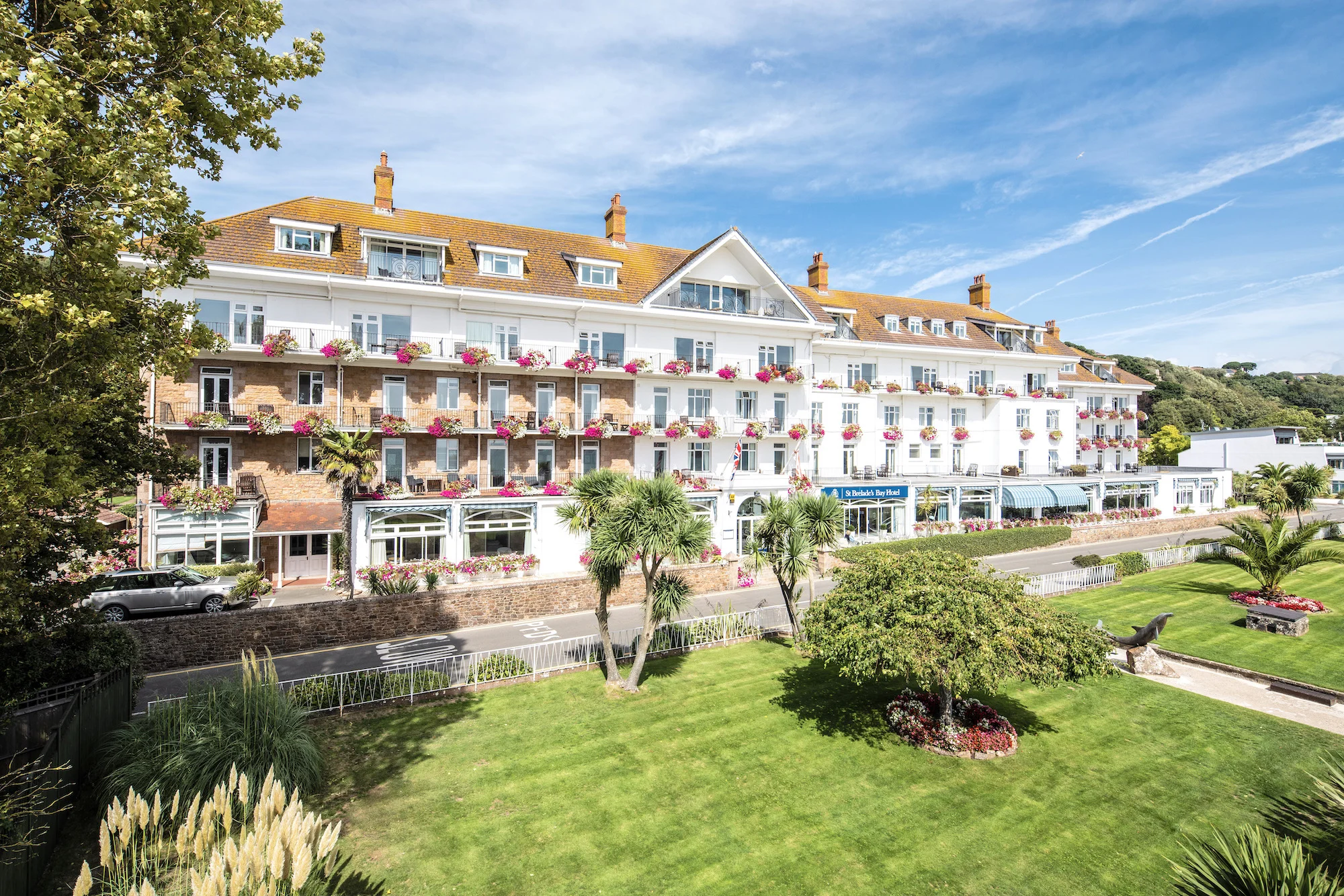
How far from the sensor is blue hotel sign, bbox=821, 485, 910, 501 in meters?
35.6

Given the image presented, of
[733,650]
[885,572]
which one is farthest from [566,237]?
[885,572]

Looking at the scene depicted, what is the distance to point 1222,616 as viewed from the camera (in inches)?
830

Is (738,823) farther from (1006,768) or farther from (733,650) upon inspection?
(733,650)

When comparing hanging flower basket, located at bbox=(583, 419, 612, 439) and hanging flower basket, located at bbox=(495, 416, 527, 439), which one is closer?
hanging flower basket, located at bbox=(495, 416, 527, 439)

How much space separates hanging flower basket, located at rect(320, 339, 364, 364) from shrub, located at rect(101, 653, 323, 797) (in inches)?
676

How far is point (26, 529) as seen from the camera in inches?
275

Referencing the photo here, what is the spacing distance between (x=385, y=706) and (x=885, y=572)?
466 inches

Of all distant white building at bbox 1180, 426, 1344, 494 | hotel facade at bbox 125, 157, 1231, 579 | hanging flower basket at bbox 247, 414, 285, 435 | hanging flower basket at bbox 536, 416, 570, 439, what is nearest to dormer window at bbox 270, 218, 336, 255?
hotel facade at bbox 125, 157, 1231, 579

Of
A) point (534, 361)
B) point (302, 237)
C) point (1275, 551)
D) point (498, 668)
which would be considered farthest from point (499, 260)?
point (1275, 551)

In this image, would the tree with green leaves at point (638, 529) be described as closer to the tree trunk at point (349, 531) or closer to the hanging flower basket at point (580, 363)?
the tree trunk at point (349, 531)

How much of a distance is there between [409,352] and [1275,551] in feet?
111

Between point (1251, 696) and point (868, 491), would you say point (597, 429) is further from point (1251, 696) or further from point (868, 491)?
point (1251, 696)

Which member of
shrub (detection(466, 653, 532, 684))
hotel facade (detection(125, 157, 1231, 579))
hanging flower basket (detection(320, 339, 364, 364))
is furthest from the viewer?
hanging flower basket (detection(320, 339, 364, 364))

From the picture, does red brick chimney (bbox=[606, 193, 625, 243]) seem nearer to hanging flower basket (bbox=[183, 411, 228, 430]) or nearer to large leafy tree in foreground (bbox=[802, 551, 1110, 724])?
hanging flower basket (bbox=[183, 411, 228, 430])
